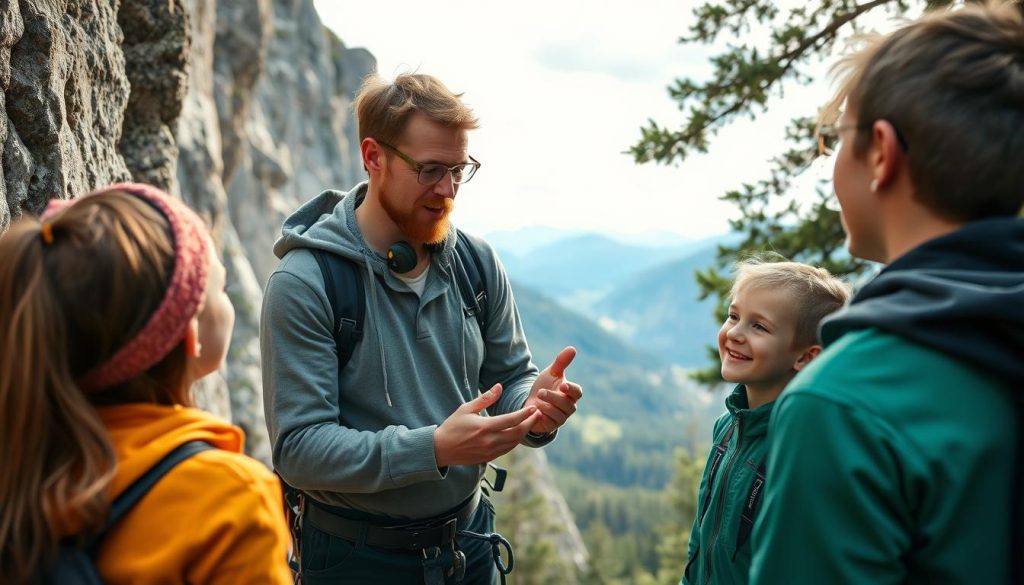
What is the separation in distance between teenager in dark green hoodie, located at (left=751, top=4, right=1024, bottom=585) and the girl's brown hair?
155cm

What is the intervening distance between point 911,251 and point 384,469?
2.18 meters

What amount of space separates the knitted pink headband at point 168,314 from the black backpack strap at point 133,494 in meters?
0.25

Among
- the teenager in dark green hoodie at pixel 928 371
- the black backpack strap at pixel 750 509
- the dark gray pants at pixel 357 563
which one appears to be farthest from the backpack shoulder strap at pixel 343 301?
the teenager in dark green hoodie at pixel 928 371

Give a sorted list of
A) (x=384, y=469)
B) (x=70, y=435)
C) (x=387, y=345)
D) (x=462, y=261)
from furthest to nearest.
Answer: (x=462, y=261)
(x=387, y=345)
(x=384, y=469)
(x=70, y=435)

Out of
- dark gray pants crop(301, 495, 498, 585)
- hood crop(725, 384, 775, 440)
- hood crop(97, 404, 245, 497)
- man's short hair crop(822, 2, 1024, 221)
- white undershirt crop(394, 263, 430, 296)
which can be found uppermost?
man's short hair crop(822, 2, 1024, 221)

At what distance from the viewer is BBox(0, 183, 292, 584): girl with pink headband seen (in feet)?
6.44

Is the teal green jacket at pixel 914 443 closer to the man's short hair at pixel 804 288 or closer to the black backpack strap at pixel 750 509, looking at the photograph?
the black backpack strap at pixel 750 509

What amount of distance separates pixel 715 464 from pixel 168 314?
257cm

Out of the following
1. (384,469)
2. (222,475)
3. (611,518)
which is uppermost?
(222,475)

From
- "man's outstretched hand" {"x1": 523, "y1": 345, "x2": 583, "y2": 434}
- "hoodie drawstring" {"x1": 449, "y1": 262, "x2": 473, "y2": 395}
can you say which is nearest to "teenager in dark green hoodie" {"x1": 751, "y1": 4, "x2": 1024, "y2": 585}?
"man's outstretched hand" {"x1": 523, "y1": 345, "x2": 583, "y2": 434}

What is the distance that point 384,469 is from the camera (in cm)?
337

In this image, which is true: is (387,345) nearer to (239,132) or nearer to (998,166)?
(998,166)

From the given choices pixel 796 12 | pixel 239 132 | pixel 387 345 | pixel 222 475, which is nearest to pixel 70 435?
pixel 222 475

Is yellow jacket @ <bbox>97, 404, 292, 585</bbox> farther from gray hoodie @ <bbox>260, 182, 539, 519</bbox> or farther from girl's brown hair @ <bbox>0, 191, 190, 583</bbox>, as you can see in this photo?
gray hoodie @ <bbox>260, 182, 539, 519</bbox>
